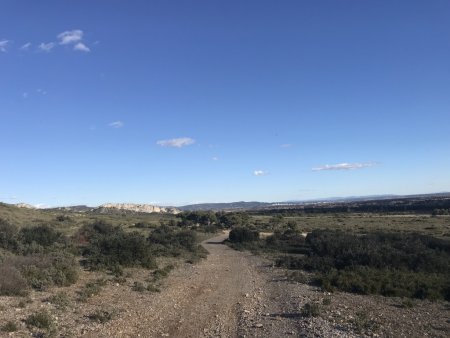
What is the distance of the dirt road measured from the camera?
1280 cm

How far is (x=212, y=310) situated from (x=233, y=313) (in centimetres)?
84

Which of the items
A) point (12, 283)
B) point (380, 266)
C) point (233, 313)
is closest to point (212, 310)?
point (233, 313)

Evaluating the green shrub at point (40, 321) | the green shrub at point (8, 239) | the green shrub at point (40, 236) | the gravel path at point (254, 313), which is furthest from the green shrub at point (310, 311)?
the green shrub at point (40, 236)

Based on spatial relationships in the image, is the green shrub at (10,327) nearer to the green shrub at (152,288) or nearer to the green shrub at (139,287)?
the green shrub at (139,287)

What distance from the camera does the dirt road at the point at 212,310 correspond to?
504 inches

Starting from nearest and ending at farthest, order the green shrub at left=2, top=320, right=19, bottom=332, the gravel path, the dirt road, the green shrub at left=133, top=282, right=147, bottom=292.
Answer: the green shrub at left=2, top=320, right=19, bottom=332
the gravel path
the dirt road
the green shrub at left=133, top=282, right=147, bottom=292

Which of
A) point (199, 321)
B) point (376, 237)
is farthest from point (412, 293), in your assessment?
point (376, 237)

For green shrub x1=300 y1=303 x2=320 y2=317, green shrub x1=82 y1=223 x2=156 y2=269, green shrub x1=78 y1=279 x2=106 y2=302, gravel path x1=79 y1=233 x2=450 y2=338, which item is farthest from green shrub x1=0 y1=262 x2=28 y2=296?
green shrub x1=300 y1=303 x2=320 y2=317

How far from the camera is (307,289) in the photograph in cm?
1927

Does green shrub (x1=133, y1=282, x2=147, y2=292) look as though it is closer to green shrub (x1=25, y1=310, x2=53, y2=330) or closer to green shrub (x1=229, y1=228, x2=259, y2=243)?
green shrub (x1=25, y1=310, x2=53, y2=330)

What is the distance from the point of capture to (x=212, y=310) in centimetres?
1568

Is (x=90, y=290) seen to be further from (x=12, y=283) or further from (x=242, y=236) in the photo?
(x=242, y=236)

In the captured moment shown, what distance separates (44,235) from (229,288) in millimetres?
16820

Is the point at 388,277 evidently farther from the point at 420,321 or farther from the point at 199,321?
the point at 199,321
